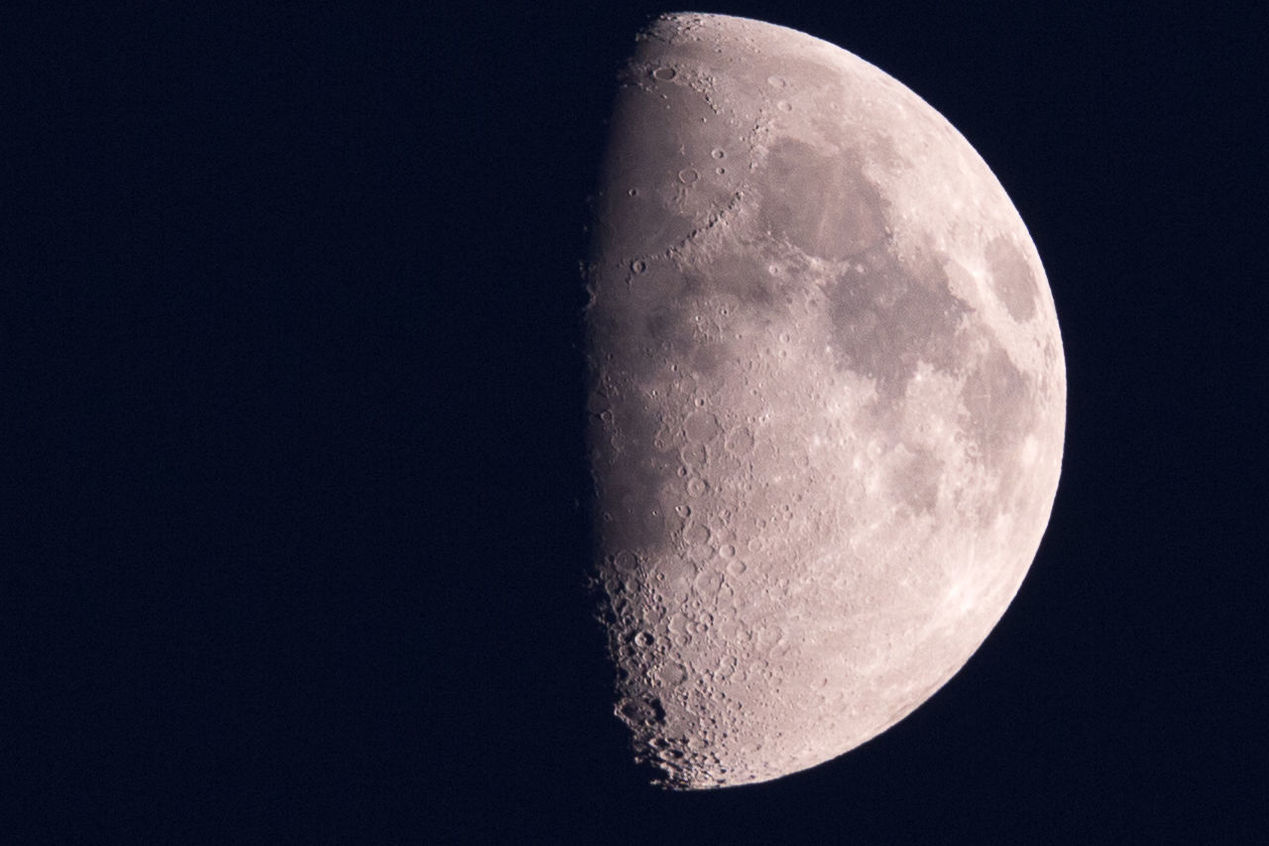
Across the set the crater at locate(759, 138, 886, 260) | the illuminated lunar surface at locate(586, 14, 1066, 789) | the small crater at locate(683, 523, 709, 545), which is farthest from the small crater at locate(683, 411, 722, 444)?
the crater at locate(759, 138, 886, 260)

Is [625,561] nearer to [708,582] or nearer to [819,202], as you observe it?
[708,582]

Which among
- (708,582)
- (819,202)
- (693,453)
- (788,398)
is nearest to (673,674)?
(708,582)

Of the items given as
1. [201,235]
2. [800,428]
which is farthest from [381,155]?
[800,428]

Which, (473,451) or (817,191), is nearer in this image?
(473,451)

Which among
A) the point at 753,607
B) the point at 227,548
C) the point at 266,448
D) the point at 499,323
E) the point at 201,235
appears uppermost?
the point at 201,235

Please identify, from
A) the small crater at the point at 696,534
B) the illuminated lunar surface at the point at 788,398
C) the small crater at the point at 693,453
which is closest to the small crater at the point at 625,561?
the illuminated lunar surface at the point at 788,398

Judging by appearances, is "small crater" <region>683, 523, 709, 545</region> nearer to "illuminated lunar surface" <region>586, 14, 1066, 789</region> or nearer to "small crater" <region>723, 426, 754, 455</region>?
"illuminated lunar surface" <region>586, 14, 1066, 789</region>

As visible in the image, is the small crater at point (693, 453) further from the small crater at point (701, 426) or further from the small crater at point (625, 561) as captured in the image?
the small crater at point (625, 561)

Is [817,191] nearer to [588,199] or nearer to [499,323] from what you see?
[588,199]
